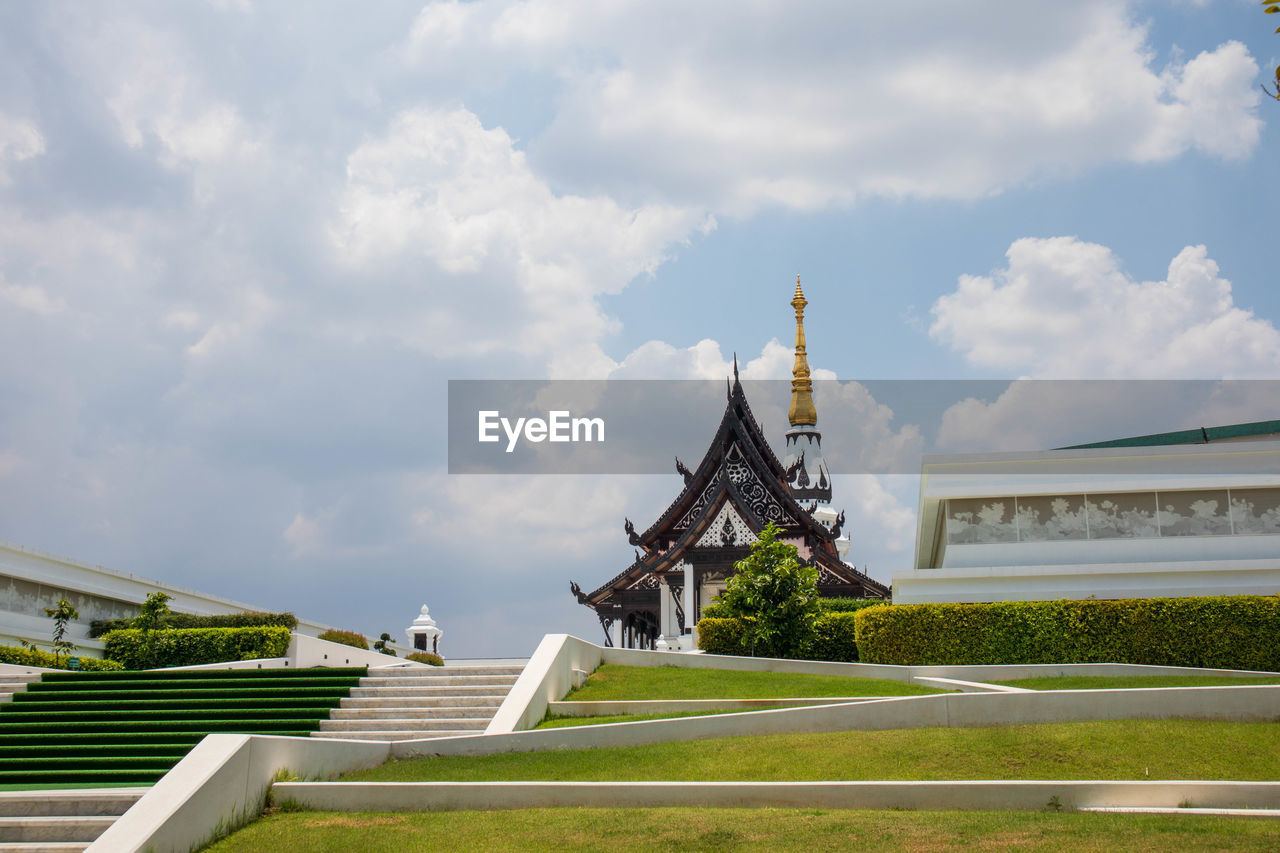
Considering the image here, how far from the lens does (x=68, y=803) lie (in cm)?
946

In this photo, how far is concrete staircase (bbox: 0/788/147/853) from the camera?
908 cm

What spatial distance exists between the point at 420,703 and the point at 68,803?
615 centimetres

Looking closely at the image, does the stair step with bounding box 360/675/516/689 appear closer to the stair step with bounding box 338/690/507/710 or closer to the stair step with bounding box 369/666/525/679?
the stair step with bounding box 369/666/525/679

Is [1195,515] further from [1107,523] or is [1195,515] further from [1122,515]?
[1107,523]

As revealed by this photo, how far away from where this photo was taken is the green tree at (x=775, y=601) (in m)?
21.4

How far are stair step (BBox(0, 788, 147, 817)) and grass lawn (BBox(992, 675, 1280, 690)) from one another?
11.8m

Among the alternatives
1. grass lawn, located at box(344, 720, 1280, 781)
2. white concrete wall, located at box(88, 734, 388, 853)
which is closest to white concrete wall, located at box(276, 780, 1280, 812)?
white concrete wall, located at box(88, 734, 388, 853)

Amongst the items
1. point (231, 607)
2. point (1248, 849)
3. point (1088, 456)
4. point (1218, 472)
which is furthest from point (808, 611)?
point (231, 607)

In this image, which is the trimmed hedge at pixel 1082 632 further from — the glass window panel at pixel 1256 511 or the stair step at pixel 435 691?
the stair step at pixel 435 691

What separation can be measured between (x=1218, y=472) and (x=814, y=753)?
13.5 metres

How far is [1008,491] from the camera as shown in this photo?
71.2 feet

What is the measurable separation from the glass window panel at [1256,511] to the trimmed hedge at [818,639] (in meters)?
7.57

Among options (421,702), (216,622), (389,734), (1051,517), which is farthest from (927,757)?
(216,622)

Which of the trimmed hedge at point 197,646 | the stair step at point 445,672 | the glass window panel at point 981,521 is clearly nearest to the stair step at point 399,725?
the stair step at point 445,672
